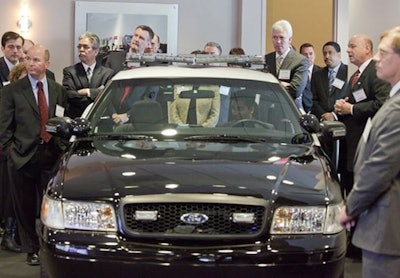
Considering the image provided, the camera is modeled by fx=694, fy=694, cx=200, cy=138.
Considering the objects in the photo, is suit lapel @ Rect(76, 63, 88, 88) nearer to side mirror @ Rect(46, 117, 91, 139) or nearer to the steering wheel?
side mirror @ Rect(46, 117, 91, 139)

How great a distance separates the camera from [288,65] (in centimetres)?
695

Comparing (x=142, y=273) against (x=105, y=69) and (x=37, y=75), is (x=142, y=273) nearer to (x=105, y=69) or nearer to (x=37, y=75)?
(x=37, y=75)

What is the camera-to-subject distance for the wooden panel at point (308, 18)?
11.2m

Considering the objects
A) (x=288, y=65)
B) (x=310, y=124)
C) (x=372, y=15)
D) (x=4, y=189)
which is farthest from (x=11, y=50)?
(x=372, y=15)

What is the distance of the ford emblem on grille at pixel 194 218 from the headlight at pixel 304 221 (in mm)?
341

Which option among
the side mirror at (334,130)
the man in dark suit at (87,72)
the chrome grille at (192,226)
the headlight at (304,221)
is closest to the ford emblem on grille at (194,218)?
the chrome grille at (192,226)

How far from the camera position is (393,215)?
284 centimetres

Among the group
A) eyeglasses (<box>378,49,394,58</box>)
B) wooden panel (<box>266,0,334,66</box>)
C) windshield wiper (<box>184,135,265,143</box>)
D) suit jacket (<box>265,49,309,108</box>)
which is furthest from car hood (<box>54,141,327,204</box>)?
wooden panel (<box>266,0,334,66</box>)

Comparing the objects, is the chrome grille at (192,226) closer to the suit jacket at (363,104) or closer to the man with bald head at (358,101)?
the man with bald head at (358,101)

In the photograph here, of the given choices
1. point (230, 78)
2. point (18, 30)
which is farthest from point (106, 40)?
point (230, 78)

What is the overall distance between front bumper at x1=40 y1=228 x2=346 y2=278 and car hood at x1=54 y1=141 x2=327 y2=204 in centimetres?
23

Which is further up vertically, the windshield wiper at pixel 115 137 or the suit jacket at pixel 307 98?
the suit jacket at pixel 307 98

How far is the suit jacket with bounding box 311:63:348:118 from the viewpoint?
24.2ft

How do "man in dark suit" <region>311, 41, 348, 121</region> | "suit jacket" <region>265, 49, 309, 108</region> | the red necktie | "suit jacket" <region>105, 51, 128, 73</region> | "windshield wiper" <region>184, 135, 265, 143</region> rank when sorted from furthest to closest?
1. "suit jacket" <region>105, 51, 128, 73</region>
2. "man in dark suit" <region>311, 41, 348, 121</region>
3. "suit jacket" <region>265, 49, 309, 108</region>
4. the red necktie
5. "windshield wiper" <region>184, 135, 265, 143</region>
